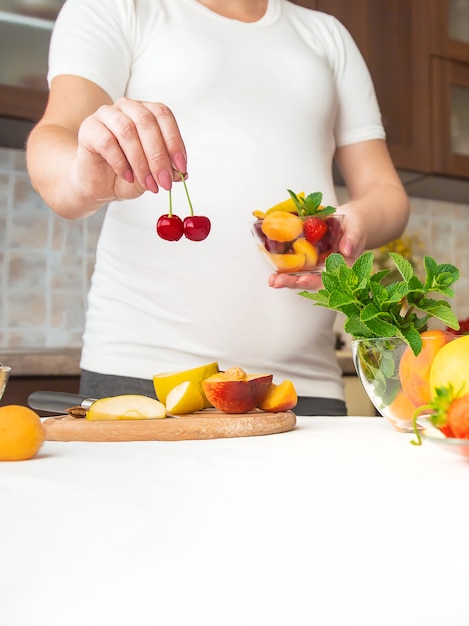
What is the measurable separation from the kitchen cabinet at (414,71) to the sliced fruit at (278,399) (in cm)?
179

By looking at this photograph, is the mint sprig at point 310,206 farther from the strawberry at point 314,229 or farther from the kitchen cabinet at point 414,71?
the kitchen cabinet at point 414,71

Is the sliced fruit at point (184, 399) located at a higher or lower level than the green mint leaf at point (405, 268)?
lower

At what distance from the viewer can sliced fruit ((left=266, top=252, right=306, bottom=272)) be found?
950 mm

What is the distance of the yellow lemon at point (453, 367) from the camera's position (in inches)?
20.3

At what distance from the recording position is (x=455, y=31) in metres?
2.66

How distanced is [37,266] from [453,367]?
186 centimetres

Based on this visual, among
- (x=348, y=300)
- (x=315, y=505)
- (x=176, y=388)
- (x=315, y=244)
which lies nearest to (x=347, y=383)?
(x=315, y=244)

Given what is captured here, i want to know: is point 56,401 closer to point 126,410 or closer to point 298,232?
point 126,410

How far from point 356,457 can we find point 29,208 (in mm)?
1843

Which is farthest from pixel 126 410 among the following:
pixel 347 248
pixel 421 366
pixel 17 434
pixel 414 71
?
pixel 414 71

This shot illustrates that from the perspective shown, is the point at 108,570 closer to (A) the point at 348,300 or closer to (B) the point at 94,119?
(A) the point at 348,300

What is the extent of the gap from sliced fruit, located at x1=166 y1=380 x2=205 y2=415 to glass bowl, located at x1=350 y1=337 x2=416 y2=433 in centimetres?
19

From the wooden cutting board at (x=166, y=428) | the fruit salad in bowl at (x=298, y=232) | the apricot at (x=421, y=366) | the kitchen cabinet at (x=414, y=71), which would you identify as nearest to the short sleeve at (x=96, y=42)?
the fruit salad in bowl at (x=298, y=232)

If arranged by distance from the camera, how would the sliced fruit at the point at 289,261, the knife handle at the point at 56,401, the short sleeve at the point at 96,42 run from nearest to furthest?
1. the knife handle at the point at 56,401
2. the sliced fruit at the point at 289,261
3. the short sleeve at the point at 96,42
